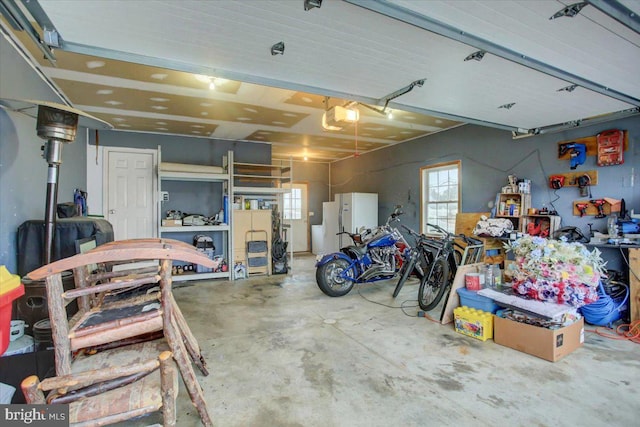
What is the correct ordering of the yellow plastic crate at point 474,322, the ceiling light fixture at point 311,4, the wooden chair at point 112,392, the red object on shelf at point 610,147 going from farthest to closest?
the red object on shelf at point 610,147
the yellow plastic crate at point 474,322
the ceiling light fixture at point 311,4
the wooden chair at point 112,392

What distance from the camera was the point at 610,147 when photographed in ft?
12.0

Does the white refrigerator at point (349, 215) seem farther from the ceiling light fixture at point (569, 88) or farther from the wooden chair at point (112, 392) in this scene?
the wooden chair at point (112, 392)

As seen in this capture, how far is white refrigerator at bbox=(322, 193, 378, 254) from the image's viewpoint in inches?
277

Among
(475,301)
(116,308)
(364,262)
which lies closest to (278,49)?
(116,308)

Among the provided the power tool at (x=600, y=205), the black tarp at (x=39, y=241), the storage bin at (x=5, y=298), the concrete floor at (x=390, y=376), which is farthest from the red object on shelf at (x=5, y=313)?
the power tool at (x=600, y=205)

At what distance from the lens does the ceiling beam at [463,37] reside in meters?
1.64

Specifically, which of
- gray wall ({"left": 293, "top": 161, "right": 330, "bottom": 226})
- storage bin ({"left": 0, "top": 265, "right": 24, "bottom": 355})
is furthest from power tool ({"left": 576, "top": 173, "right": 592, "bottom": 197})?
gray wall ({"left": 293, "top": 161, "right": 330, "bottom": 226})

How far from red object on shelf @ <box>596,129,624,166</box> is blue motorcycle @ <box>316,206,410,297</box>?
2395mm

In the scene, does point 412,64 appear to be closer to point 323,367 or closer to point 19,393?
point 323,367

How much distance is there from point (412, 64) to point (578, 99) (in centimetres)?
197

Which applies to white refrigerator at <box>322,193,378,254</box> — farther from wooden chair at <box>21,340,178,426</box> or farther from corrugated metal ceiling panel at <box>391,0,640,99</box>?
wooden chair at <box>21,340,178,426</box>

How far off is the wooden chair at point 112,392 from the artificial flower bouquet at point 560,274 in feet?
9.72

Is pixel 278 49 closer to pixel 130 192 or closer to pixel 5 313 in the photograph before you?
pixel 5 313

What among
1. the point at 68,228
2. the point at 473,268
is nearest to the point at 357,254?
the point at 473,268
